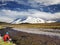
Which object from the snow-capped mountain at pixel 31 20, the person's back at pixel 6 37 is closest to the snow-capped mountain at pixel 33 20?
the snow-capped mountain at pixel 31 20

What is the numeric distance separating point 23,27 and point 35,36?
316 millimetres

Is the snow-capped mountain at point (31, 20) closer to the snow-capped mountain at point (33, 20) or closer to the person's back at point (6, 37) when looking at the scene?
the snow-capped mountain at point (33, 20)

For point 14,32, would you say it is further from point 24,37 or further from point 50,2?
point 50,2

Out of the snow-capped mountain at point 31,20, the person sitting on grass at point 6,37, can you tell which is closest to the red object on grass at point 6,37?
the person sitting on grass at point 6,37

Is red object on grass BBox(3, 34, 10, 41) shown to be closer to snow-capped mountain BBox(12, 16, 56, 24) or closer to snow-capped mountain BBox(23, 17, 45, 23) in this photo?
snow-capped mountain BBox(12, 16, 56, 24)

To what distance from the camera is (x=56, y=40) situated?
337cm

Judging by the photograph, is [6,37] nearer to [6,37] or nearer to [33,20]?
[6,37]

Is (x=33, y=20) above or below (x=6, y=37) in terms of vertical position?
above

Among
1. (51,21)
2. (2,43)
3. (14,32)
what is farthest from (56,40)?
(2,43)

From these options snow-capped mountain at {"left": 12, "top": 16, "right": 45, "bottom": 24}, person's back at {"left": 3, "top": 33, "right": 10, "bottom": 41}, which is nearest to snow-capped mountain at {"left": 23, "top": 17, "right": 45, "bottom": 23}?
snow-capped mountain at {"left": 12, "top": 16, "right": 45, "bottom": 24}

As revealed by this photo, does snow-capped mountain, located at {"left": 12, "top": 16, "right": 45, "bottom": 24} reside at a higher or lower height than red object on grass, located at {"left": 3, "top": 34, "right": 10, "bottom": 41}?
higher

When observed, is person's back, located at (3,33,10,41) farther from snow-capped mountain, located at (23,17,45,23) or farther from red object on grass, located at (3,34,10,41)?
snow-capped mountain, located at (23,17,45,23)

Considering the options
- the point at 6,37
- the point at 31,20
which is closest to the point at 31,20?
the point at 31,20

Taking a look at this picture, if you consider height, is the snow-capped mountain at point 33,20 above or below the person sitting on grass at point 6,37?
above
